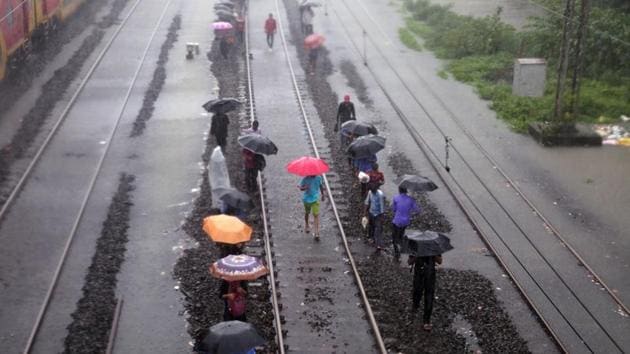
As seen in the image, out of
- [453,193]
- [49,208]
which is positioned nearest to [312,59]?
[453,193]

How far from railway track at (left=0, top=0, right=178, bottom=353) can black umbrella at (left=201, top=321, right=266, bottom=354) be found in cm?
323

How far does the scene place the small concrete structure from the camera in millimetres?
26156

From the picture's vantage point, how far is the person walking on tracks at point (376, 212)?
14.8 meters

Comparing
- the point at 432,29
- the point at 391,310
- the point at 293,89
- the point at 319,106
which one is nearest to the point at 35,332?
the point at 391,310

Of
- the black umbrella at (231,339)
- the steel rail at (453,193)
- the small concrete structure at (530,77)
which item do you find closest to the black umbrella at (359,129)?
the steel rail at (453,193)

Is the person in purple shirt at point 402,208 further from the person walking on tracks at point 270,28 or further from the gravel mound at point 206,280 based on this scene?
the person walking on tracks at point 270,28

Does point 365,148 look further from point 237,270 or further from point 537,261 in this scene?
point 237,270

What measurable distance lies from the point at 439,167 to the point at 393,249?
5.58 meters

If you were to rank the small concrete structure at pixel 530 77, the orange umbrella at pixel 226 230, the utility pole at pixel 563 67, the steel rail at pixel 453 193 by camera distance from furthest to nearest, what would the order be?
the small concrete structure at pixel 530 77, the utility pole at pixel 563 67, the steel rail at pixel 453 193, the orange umbrella at pixel 226 230

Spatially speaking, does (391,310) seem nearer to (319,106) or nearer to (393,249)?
(393,249)

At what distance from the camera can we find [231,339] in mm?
9258

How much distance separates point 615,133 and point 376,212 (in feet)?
38.1

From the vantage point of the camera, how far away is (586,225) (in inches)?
677

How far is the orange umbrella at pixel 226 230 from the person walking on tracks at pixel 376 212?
2905 mm
